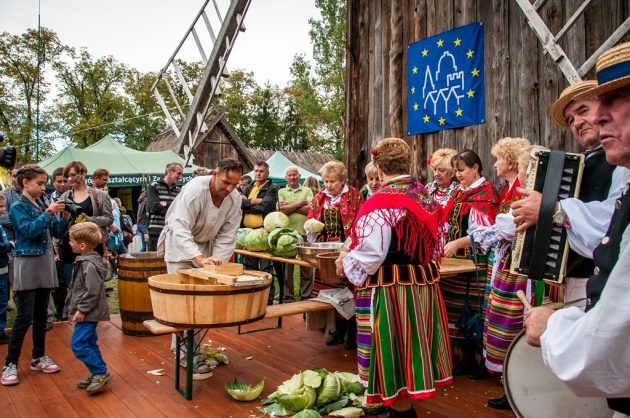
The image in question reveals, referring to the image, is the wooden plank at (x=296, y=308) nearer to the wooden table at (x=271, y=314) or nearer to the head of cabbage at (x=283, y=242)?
the wooden table at (x=271, y=314)

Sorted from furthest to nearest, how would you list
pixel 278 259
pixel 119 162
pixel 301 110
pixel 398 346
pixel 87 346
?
pixel 301 110 → pixel 119 162 → pixel 278 259 → pixel 87 346 → pixel 398 346

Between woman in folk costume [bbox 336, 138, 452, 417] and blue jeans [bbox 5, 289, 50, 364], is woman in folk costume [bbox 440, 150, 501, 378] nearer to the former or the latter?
woman in folk costume [bbox 336, 138, 452, 417]

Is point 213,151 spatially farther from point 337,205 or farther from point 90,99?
point 337,205

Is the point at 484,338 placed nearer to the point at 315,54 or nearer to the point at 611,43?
the point at 611,43

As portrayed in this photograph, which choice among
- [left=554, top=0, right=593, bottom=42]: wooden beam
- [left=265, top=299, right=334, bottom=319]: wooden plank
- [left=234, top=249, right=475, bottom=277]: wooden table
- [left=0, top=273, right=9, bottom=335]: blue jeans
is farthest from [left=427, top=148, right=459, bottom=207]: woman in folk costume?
[left=0, top=273, right=9, bottom=335]: blue jeans

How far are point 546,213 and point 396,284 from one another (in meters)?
1.20

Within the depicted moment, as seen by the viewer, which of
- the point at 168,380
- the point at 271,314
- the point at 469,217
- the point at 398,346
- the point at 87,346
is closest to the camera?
the point at 398,346

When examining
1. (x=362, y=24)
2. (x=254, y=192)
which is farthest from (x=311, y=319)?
(x=362, y=24)

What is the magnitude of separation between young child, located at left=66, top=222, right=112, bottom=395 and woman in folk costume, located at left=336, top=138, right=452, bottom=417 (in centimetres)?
204

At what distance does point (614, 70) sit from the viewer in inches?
50.3

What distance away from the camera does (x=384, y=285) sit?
3086 millimetres

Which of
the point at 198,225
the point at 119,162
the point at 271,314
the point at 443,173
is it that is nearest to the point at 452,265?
the point at 443,173

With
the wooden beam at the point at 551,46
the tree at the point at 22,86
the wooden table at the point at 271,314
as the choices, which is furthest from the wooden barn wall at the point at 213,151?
the wooden beam at the point at 551,46

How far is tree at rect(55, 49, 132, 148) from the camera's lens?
120 ft
